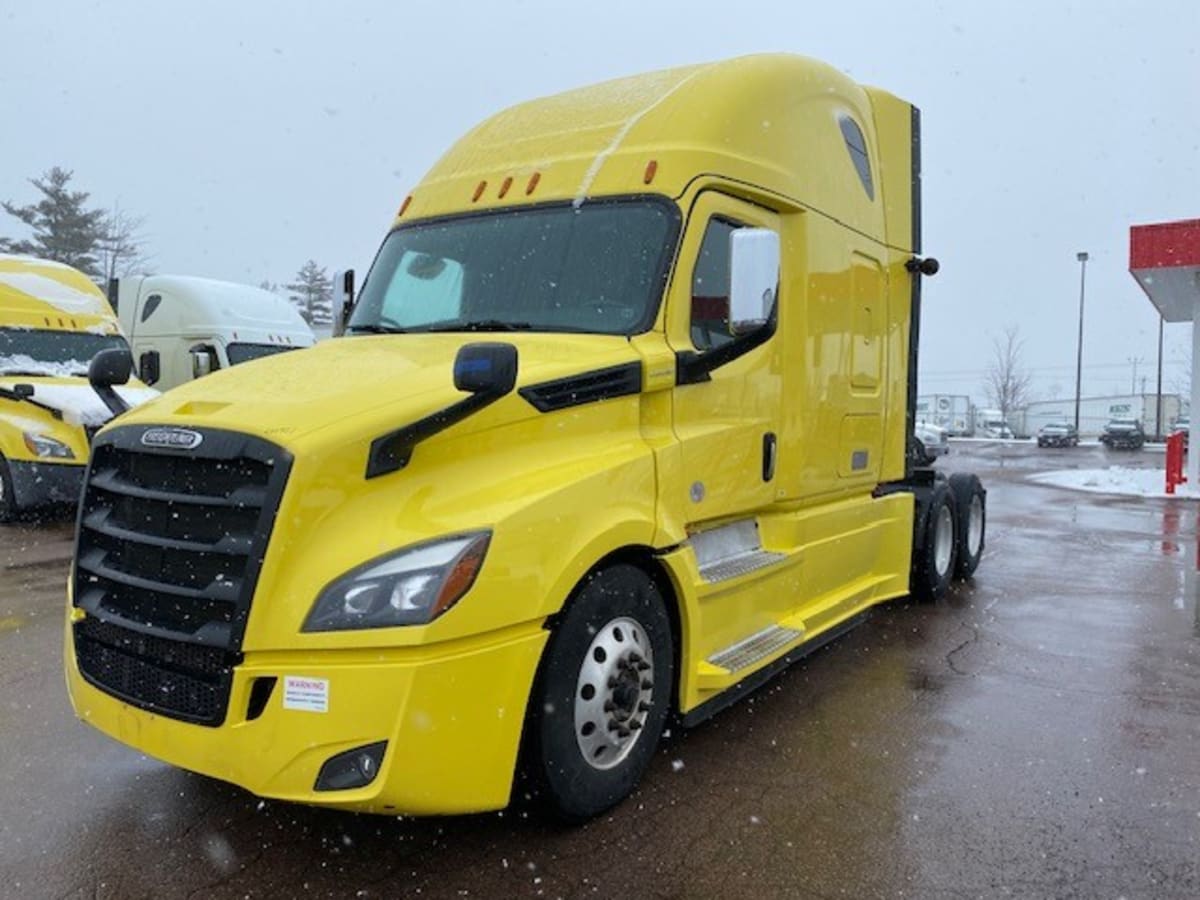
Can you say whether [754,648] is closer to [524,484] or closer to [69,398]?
[524,484]

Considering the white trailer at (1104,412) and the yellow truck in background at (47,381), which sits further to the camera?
the white trailer at (1104,412)

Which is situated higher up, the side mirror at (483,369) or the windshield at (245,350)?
the windshield at (245,350)

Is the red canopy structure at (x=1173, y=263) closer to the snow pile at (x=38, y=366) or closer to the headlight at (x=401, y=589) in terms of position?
the snow pile at (x=38, y=366)

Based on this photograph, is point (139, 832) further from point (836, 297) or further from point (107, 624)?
point (836, 297)

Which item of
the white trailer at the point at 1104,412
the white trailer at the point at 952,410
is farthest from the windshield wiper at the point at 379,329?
the white trailer at the point at 952,410

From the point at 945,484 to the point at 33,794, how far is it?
6945 millimetres

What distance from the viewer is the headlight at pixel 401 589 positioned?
287 cm

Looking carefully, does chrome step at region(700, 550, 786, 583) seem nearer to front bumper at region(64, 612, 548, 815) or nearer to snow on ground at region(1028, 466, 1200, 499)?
front bumper at region(64, 612, 548, 815)

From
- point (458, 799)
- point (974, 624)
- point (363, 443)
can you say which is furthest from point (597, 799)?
point (974, 624)

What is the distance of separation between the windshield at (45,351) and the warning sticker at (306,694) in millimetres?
10793

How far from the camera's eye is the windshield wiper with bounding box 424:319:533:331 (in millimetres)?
4215

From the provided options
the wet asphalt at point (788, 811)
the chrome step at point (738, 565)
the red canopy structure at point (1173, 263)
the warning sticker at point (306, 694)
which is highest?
the red canopy structure at point (1173, 263)

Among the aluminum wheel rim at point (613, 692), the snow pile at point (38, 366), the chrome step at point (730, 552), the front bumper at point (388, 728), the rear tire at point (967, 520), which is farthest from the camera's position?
the snow pile at point (38, 366)

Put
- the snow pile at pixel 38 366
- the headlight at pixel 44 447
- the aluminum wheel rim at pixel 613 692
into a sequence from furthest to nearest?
the snow pile at pixel 38 366
the headlight at pixel 44 447
the aluminum wheel rim at pixel 613 692
